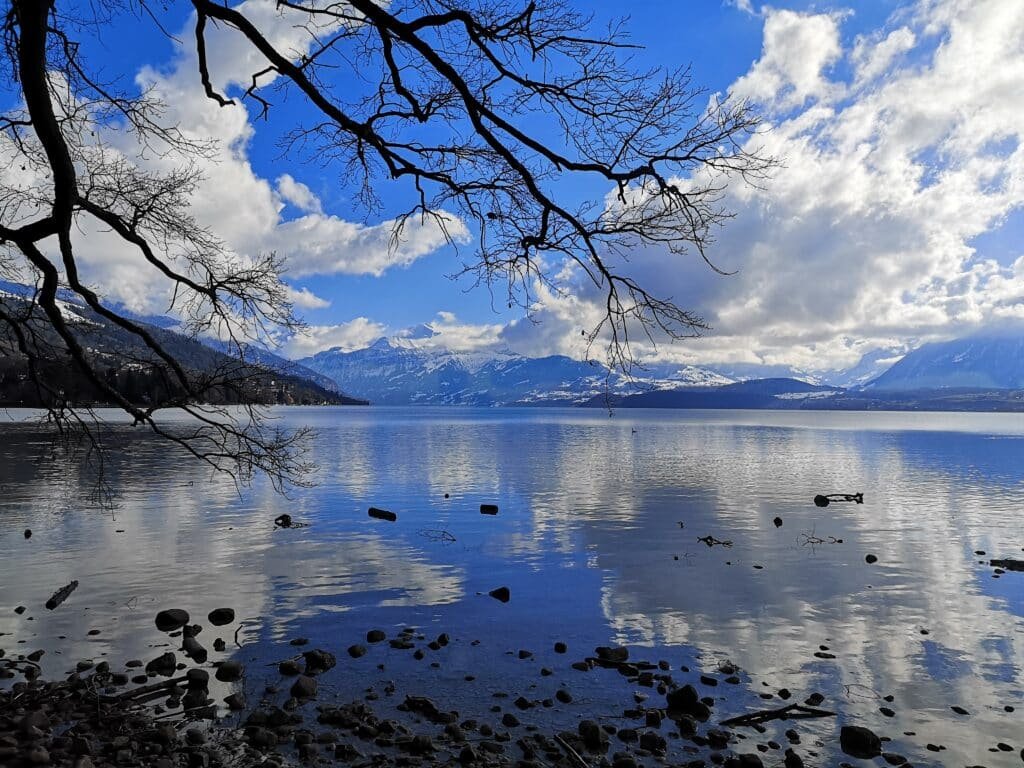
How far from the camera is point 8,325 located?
9.14m

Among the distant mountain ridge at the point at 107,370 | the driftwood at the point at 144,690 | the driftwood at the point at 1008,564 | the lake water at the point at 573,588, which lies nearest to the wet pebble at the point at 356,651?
the lake water at the point at 573,588

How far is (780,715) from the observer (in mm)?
11375

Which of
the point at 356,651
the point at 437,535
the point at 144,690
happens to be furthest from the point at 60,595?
the point at 437,535

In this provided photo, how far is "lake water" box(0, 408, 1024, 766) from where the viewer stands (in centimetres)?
1273

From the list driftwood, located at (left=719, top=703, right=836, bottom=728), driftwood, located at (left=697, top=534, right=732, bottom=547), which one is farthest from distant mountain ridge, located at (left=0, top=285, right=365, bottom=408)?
driftwood, located at (left=697, top=534, right=732, bottom=547)

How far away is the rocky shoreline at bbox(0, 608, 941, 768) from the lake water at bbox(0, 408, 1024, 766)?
11.7 inches

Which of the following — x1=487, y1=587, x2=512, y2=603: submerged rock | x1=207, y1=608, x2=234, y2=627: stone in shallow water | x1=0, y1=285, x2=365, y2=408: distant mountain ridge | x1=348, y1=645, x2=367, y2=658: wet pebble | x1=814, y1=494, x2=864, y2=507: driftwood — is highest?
x1=0, y1=285, x2=365, y2=408: distant mountain ridge

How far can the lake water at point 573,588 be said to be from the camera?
12727 millimetres

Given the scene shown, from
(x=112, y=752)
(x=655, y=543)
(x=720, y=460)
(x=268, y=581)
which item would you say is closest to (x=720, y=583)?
(x=655, y=543)

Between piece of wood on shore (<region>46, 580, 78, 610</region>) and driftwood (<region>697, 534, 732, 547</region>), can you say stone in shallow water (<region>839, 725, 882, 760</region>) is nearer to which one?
driftwood (<region>697, 534, 732, 547</region>)

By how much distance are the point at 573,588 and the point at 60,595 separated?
1435cm

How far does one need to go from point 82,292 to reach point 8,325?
146 cm

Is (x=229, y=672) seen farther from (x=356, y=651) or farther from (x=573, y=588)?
(x=573, y=588)

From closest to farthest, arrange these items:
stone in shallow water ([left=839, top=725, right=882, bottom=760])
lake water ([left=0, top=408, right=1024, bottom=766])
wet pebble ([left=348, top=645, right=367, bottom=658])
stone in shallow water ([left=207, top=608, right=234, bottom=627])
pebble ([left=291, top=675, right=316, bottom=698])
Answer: stone in shallow water ([left=839, top=725, right=882, bottom=760])
pebble ([left=291, top=675, right=316, bottom=698])
lake water ([left=0, top=408, right=1024, bottom=766])
wet pebble ([left=348, top=645, right=367, bottom=658])
stone in shallow water ([left=207, top=608, right=234, bottom=627])
